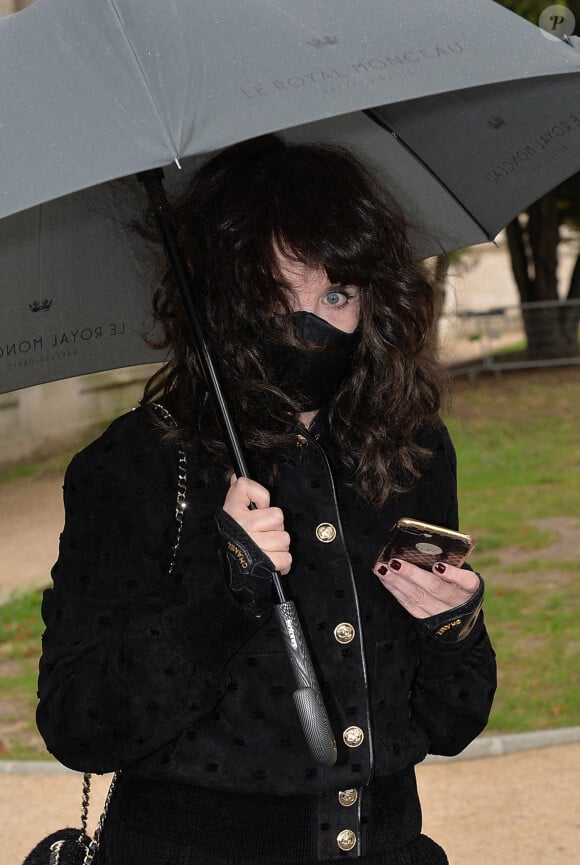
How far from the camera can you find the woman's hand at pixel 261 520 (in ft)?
6.35

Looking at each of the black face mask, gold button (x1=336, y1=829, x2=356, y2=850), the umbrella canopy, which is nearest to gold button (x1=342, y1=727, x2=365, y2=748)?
gold button (x1=336, y1=829, x2=356, y2=850)

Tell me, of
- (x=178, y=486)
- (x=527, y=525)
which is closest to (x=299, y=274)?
(x=178, y=486)

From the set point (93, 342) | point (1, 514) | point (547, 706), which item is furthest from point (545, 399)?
point (93, 342)

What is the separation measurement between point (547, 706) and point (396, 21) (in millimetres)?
5202

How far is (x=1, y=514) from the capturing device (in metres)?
12.3

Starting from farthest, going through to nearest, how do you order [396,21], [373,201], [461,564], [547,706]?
[547,706] → [373,201] → [461,564] → [396,21]

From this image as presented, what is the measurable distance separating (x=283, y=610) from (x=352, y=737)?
0.25 meters

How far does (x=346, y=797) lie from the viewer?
2043mm

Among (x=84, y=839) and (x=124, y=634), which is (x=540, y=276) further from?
(x=124, y=634)

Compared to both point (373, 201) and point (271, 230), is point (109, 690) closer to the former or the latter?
point (271, 230)

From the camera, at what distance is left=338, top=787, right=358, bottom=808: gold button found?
80.4 inches

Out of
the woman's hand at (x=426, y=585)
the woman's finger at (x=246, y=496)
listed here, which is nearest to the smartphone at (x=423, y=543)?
the woman's hand at (x=426, y=585)

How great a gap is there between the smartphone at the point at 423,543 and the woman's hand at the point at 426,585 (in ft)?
0.05

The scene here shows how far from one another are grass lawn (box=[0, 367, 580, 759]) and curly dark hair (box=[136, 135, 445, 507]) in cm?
21
